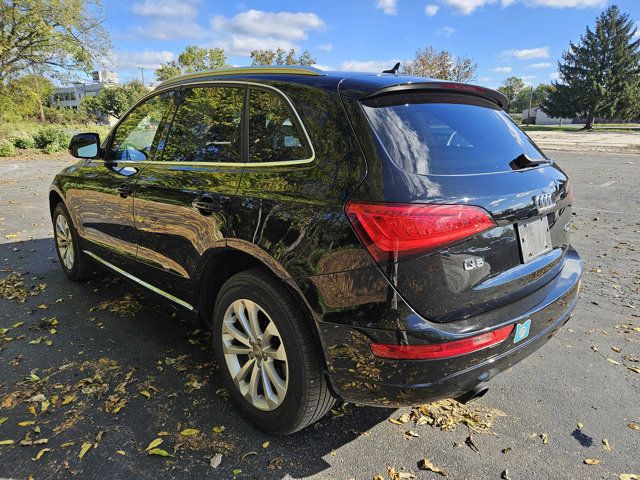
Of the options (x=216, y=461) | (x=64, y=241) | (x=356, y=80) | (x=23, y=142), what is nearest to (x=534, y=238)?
(x=356, y=80)

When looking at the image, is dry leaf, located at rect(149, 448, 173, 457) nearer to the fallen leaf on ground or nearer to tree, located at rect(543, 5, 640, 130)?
the fallen leaf on ground

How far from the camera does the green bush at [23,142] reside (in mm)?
20484

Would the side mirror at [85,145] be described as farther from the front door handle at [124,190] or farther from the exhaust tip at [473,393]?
the exhaust tip at [473,393]

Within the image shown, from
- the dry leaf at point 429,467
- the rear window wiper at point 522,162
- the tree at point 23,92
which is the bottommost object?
the dry leaf at point 429,467

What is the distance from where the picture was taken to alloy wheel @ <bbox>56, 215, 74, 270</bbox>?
457cm

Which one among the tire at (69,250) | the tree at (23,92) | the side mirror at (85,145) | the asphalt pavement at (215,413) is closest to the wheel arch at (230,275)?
the asphalt pavement at (215,413)

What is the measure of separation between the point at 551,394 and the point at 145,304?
334cm

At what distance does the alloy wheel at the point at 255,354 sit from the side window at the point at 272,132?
2.57 ft

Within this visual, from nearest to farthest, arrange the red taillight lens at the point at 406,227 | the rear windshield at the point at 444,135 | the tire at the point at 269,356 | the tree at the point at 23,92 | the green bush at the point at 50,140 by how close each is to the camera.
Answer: the red taillight lens at the point at 406,227 → the rear windshield at the point at 444,135 → the tire at the point at 269,356 → the green bush at the point at 50,140 → the tree at the point at 23,92

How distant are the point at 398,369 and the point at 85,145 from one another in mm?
3352

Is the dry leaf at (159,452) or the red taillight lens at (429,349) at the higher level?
the red taillight lens at (429,349)

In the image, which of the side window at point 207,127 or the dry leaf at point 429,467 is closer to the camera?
the dry leaf at point 429,467

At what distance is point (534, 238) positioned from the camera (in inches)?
89.0

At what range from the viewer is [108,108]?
6700 centimetres
